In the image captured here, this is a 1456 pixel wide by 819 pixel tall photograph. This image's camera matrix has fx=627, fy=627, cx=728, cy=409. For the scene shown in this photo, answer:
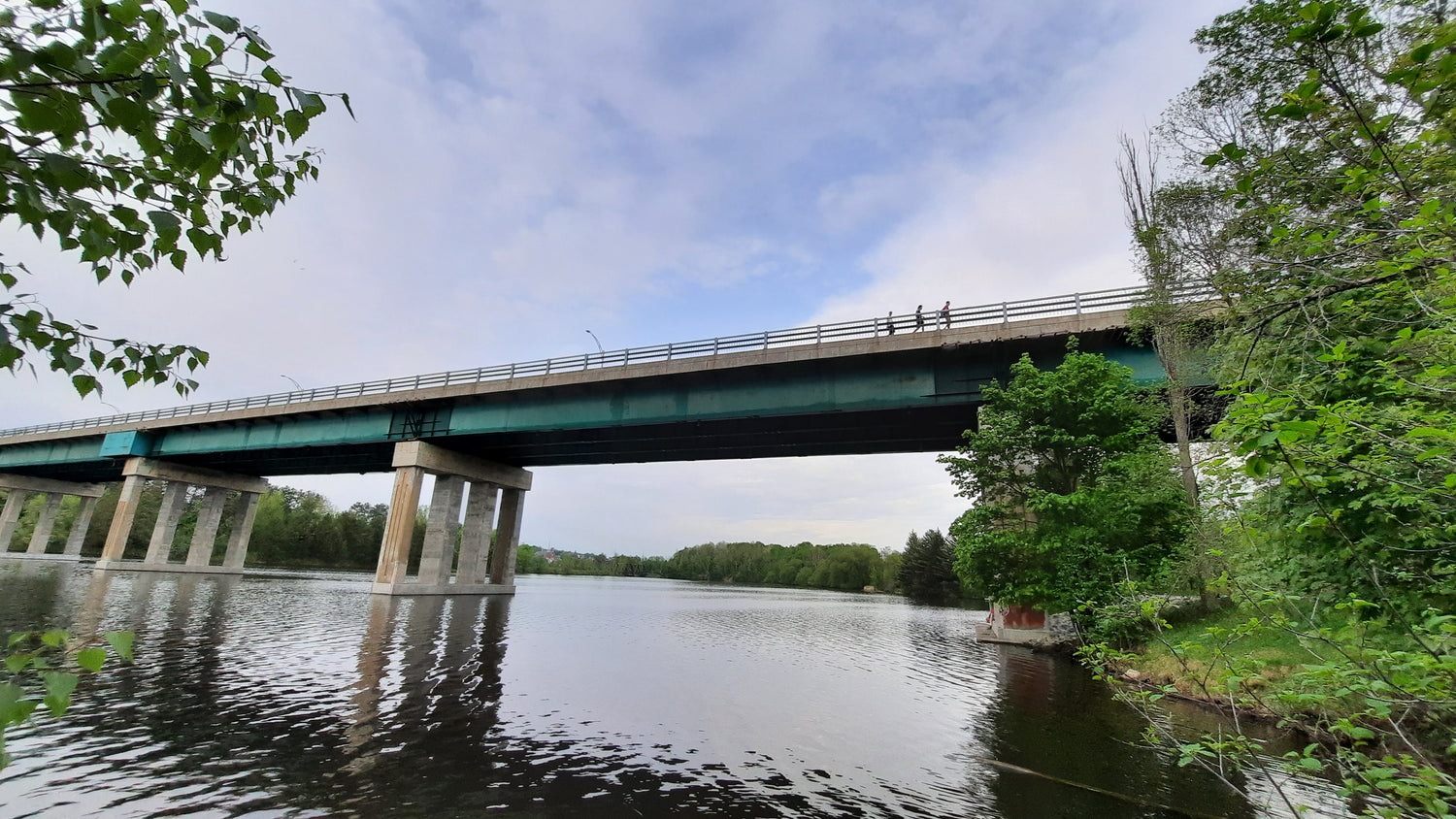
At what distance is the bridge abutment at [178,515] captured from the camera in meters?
55.7

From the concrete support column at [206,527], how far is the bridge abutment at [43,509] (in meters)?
29.3

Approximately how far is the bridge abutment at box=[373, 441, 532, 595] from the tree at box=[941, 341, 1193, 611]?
110 ft

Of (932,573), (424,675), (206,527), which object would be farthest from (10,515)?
(932,573)

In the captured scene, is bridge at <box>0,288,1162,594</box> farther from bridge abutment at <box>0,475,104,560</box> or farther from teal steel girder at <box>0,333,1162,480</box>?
bridge abutment at <box>0,475,104,560</box>

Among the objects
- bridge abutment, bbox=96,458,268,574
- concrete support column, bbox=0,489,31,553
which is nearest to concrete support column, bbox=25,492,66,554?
concrete support column, bbox=0,489,31,553

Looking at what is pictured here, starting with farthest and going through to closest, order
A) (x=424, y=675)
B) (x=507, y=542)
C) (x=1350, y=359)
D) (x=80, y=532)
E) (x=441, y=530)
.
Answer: (x=80, y=532) → (x=507, y=542) → (x=441, y=530) → (x=424, y=675) → (x=1350, y=359)

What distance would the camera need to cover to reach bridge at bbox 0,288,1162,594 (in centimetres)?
2780

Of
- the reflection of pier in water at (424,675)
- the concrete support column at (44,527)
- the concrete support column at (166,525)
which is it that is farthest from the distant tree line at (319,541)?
the reflection of pier in water at (424,675)

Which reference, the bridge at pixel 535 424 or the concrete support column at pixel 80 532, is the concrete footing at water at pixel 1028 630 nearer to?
the bridge at pixel 535 424

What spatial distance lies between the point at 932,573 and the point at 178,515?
93580mm

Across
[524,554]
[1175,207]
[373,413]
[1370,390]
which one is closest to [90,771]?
[1370,390]

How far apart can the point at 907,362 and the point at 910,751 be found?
19478 millimetres

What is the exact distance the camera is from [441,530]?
43.4m

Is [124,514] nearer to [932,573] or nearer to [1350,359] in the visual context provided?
[1350,359]
